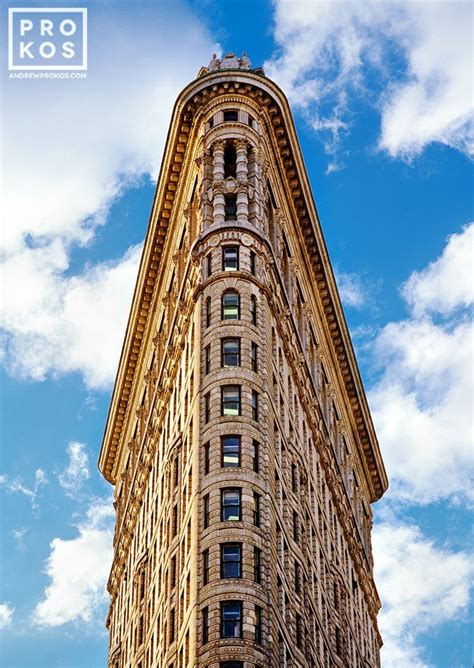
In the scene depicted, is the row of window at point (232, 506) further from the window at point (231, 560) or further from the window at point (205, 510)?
the window at point (231, 560)

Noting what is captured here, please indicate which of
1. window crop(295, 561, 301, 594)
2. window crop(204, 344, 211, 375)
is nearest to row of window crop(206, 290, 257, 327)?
window crop(204, 344, 211, 375)

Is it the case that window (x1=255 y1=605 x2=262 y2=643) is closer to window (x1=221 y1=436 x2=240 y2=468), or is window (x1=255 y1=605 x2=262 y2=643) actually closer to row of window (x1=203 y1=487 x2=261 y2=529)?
row of window (x1=203 y1=487 x2=261 y2=529)

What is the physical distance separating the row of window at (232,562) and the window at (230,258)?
21097 mm

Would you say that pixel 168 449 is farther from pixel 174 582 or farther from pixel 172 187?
pixel 172 187

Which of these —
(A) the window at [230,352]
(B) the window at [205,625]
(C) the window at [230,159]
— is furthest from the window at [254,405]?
(C) the window at [230,159]

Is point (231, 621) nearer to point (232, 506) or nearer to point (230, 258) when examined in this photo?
point (232, 506)

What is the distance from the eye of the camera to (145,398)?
119 m

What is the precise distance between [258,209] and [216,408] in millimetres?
17799

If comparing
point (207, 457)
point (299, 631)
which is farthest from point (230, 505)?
point (299, 631)

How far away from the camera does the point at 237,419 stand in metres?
84.1

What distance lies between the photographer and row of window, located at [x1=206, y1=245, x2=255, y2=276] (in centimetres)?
9252

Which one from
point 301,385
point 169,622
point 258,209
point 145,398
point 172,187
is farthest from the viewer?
point 145,398

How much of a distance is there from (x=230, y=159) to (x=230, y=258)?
35.3 feet

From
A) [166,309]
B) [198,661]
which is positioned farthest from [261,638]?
[166,309]
